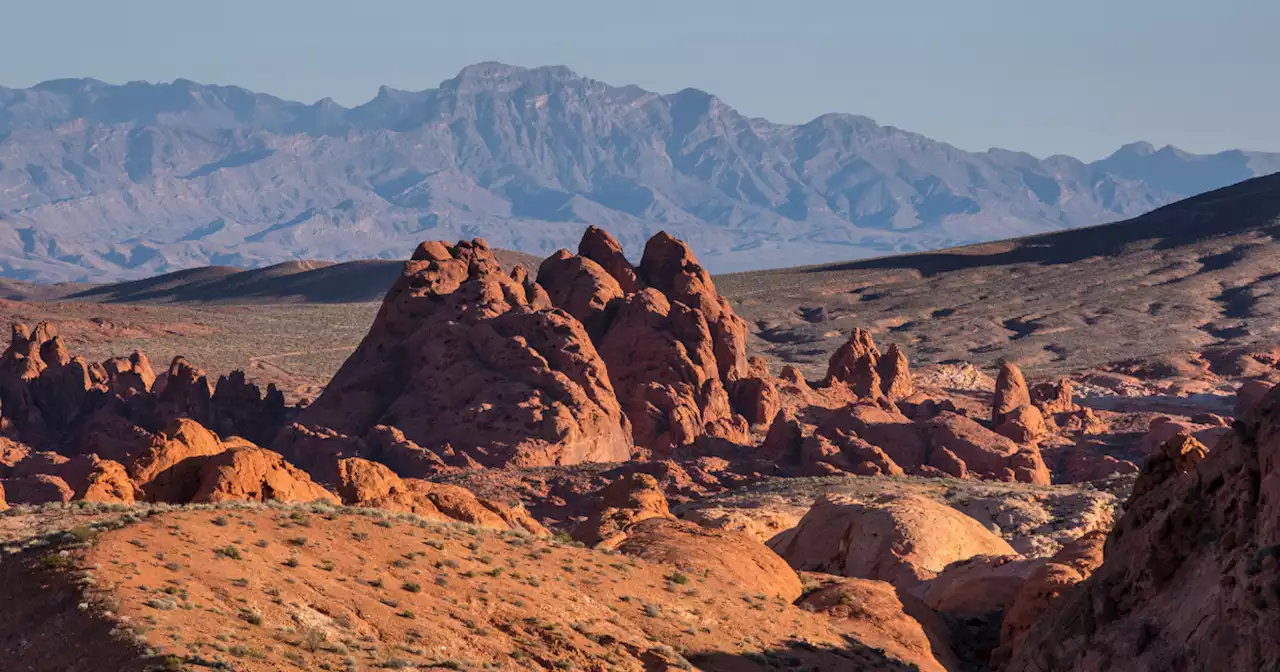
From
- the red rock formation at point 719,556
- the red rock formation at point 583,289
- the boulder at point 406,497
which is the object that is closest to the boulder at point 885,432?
the red rock formation at point 583,289

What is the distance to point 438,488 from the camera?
3306 centimetres

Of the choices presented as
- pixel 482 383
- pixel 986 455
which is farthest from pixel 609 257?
pixel 986 455

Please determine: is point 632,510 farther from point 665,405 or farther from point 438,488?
point 665,405

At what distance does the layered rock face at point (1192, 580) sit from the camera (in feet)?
51.9

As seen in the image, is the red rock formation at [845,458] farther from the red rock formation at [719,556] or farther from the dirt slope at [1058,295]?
the dirt slope at [1058,295]

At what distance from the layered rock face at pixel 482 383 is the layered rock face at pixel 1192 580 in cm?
3574

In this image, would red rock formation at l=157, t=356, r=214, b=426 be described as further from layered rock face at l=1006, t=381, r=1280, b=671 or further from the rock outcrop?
layered rock face at l=1006, t=381, r=1280, b=671

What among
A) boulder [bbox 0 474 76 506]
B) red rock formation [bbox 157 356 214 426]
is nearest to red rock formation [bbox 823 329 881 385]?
red rock formation [bbox 157 356 214 426]

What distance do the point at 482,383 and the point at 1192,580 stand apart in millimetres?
41437

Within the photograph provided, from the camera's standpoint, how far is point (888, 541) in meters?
34.4

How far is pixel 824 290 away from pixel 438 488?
121 m

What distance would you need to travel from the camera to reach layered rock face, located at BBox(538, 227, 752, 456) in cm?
6109

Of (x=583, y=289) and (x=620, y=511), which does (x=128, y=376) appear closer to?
(x=583, y=289)

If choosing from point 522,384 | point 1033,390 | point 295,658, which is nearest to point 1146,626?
point 295,658
